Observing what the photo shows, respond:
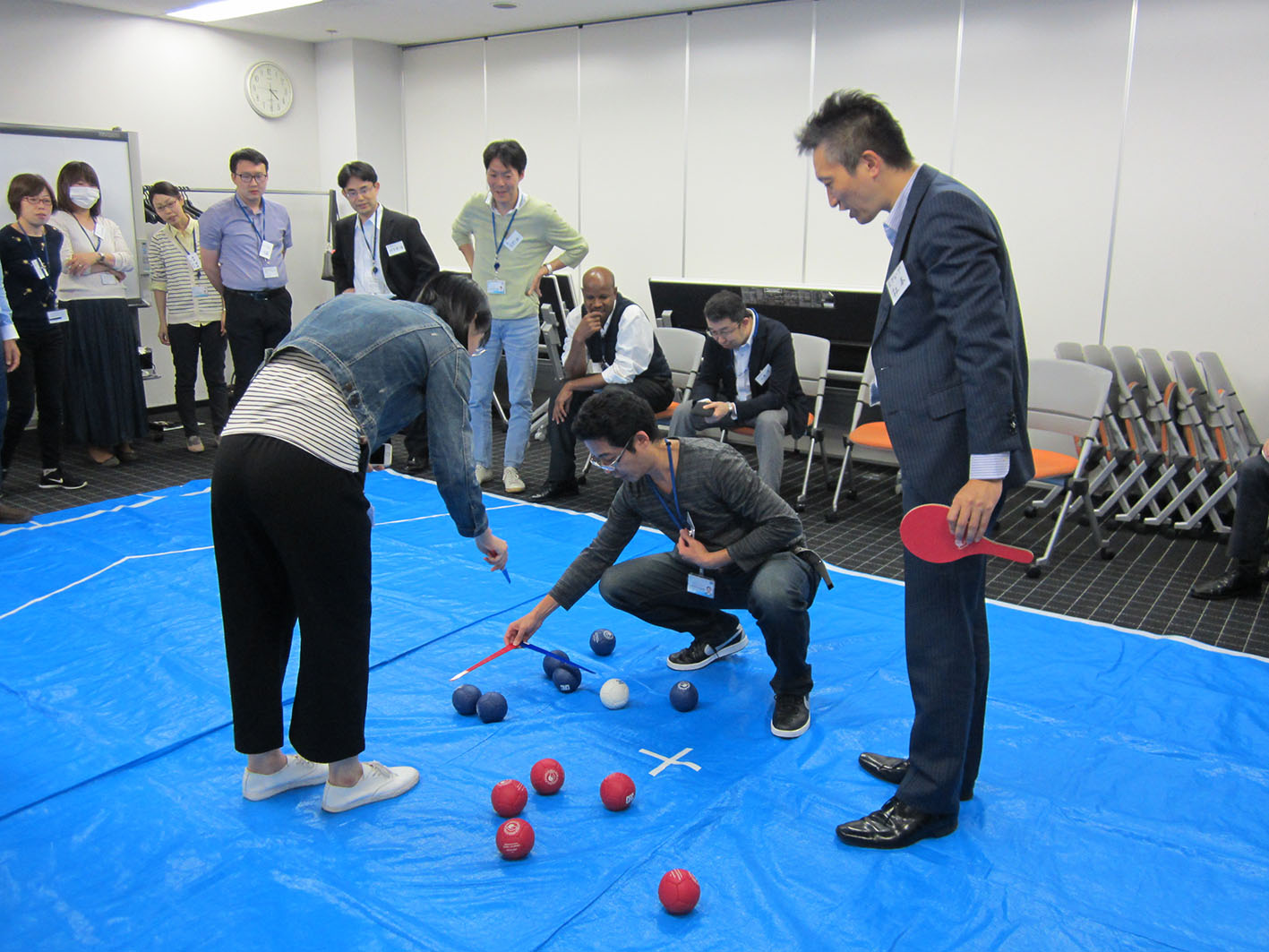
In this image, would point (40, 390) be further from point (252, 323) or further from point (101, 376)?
point (252, 323)

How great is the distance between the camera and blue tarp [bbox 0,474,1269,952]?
1949 millimetres

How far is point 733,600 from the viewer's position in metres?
2.92

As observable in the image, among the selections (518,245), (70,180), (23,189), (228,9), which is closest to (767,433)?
(518,245)

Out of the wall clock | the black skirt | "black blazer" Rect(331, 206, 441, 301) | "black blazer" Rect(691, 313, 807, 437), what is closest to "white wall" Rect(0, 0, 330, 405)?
the wall clock

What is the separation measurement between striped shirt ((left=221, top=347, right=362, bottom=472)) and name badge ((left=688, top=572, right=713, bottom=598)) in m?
1.18

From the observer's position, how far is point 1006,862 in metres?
2.14

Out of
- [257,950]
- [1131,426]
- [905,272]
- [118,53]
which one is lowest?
[257,950]

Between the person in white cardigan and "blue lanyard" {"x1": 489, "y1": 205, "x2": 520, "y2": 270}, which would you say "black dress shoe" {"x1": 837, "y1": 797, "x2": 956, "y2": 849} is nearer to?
"blue lanyard" {"x1": 489, "y1": 205, "x2": 520, "y2": 270}

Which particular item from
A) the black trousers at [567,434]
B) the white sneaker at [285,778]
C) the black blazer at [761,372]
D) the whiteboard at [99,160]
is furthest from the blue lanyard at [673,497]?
the whiteboard at [99,160]

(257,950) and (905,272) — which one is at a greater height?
(905,272)

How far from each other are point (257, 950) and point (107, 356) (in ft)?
17.2

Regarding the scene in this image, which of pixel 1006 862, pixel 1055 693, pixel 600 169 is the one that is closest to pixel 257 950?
pixel 1006 862

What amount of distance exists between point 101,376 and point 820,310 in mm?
4517

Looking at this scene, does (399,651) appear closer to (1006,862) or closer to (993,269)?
(1006,862)
